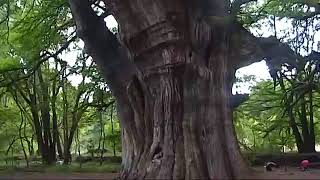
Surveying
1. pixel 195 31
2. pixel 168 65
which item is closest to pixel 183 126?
pixel 168 65

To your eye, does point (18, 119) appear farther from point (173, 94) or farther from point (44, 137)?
point (173, 94)

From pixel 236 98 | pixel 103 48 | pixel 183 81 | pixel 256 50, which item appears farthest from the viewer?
pixel 103 48

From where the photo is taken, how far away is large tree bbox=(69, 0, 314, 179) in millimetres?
9555

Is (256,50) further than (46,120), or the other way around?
(46,120)

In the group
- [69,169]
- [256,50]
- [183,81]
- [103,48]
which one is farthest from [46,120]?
[183,81]

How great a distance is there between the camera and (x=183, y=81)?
9.94m

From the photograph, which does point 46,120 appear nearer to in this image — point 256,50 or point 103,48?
point 103,48

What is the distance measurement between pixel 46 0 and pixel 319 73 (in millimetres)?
8741

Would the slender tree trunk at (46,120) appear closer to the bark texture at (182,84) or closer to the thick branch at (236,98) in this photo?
the bark texture at (182,84)

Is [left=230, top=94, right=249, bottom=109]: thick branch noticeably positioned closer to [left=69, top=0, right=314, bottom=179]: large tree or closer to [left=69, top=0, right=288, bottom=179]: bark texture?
[left=69, top=0, right=314, bottom=179]: large tree

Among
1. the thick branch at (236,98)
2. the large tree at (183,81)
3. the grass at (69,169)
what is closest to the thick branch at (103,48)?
the large tree at (183,81)

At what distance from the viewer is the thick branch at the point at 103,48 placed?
11.4 metres

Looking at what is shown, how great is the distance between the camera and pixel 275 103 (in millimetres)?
28266

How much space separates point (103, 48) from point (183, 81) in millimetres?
2510
